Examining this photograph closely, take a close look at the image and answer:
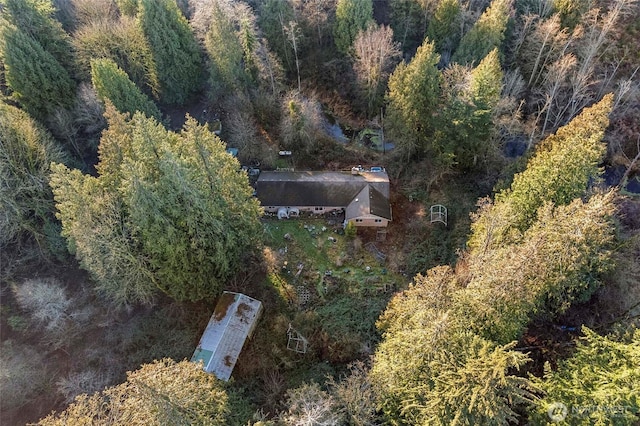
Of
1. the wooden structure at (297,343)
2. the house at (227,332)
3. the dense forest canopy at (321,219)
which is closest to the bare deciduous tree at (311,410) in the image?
the dense forest canopy at (321,219)

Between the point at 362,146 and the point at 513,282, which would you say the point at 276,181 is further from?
the point at 513,282

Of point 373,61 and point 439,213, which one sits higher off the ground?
point 373,61

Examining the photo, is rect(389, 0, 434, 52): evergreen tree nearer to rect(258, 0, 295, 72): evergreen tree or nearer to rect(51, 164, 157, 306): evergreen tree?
rect(258, 0, 295, 72): evergreen tree

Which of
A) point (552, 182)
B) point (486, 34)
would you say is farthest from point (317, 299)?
point (486, 34)

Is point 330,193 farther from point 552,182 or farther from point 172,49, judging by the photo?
point 172,49

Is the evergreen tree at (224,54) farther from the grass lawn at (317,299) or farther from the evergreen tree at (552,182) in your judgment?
the evergreen tree at (552,182)
